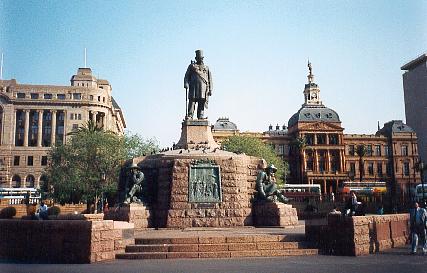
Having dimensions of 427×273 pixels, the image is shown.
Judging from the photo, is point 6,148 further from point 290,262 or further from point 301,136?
point 290,262

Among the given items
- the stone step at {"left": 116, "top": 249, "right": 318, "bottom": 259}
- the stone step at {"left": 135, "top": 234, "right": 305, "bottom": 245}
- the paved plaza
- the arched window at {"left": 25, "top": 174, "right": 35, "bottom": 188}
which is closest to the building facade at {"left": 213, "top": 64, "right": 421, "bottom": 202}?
the arched window at {"left": 25, "top": 174, "right": 35, "bottom": 188}

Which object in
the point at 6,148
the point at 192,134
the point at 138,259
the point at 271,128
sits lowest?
the point at 138,259

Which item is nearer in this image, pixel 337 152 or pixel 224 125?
pixel 337 152

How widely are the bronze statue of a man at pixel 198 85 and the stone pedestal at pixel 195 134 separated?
60 cm

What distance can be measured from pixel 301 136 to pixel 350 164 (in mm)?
15072

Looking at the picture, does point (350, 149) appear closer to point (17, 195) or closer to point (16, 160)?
point (17, 195)

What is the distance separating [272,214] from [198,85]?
6576 millimetres

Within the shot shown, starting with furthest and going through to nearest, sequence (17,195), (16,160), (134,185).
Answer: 1. (16,160)
2. (17,195)
3. (134,185)

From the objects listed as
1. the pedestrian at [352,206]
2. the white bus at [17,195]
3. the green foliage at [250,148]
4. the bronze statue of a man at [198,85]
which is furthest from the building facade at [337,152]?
the pedestrian at [352,206]

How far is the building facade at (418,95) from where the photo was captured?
70500mm

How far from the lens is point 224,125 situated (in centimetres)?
9650

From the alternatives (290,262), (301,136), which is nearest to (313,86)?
(301,136)

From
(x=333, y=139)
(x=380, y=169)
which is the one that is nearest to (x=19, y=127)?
(x=333, y=139)

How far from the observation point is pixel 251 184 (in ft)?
54.2
